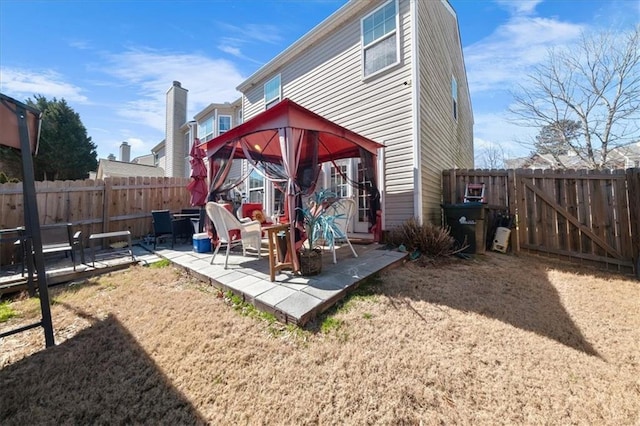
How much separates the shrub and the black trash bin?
11.8 inches

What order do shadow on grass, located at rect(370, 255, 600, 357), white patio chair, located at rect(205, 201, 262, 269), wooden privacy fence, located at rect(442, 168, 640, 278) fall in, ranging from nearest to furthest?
shadow on grass, located at rect(370, 255, 600, 357) → white patio chair, located at rect(205, 201, 262, 269) → wooden privacy fence, located at rect(442, 168, 640, 278)

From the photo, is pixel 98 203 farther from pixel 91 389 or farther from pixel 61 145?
pixel 61 145

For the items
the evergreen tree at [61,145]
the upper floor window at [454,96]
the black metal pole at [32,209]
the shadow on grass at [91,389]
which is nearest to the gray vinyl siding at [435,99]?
the upper floor window at [454,96]

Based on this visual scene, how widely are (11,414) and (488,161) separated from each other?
26.5 metres

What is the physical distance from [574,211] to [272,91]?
29.9 feet

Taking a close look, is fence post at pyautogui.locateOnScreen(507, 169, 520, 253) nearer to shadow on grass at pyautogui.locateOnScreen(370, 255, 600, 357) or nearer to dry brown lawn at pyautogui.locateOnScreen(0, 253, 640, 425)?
shadow on grass at pyautogui.locateOnScreen(370, 255, 600, 357)

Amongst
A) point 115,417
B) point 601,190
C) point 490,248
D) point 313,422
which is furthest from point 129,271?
point 601,190

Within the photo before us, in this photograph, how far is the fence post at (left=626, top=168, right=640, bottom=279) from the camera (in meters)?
4.33

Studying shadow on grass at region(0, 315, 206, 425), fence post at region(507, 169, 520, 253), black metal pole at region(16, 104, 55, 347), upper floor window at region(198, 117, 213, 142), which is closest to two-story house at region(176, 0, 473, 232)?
fence post at region(507, 169, 520, 253)

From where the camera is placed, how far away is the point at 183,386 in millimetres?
1901

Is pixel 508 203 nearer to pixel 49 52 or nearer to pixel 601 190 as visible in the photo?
pixel 601 190

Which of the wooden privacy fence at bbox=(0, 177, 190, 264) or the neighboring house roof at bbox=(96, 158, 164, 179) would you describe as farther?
the neighboring house roof at bbox=(96, 158, 164, 179)

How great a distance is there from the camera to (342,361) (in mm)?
2088

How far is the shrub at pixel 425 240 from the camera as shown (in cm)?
487
